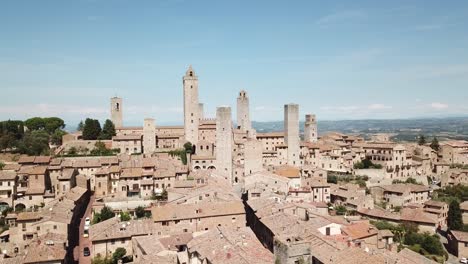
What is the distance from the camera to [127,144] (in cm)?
5709

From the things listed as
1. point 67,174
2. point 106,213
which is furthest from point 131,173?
point 106,213

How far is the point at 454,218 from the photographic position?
42219mm

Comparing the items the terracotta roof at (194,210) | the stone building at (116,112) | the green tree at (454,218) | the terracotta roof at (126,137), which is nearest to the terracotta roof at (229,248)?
the terracotta roof at (194,210)

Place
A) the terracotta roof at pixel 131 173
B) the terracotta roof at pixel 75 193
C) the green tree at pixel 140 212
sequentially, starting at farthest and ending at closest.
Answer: the terracotta roof at pixel 131 173
the terracotta roof at pixel 75 193
the green tree at pixel 140 212

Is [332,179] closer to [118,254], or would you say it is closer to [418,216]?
[418,216]

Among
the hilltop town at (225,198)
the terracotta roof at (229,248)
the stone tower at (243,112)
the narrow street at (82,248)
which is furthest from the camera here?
the stone tower at (243,112)

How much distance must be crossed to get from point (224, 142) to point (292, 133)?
41.1 ft

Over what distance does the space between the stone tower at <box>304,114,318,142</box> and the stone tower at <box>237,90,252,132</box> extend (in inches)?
638

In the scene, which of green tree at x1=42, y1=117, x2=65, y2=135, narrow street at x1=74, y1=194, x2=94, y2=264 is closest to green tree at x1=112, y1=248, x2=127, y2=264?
narrow street at x1=74, y1=194, x2=94, y2=264

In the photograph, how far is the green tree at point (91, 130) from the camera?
61.3m

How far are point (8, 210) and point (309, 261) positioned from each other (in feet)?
100

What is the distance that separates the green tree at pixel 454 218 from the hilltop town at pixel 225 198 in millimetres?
104

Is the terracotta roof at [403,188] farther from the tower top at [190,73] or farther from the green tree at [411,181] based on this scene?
the tower top at [190,73]

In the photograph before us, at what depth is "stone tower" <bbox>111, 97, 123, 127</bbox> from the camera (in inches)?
2798
